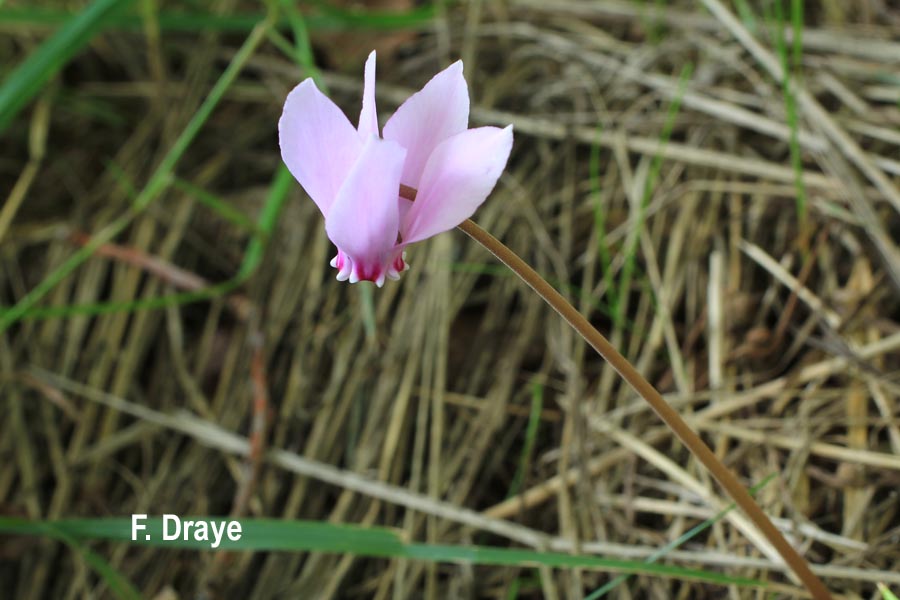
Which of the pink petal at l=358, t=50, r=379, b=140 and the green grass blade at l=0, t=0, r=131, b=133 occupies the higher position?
the green grass blade at l=0, t=0, r=131, b=133

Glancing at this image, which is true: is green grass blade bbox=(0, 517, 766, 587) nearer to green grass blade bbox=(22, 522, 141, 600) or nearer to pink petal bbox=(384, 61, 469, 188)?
green grass blade bbox=(22, 522, 141, 600)

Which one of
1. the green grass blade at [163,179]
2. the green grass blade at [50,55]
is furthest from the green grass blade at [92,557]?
the green grass blade at [50,55]

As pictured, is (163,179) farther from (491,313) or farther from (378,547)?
(378,547)

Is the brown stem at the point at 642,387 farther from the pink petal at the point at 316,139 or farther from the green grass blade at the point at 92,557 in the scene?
the green grass blade at the point at 92,557

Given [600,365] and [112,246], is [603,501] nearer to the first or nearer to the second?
[600,365]

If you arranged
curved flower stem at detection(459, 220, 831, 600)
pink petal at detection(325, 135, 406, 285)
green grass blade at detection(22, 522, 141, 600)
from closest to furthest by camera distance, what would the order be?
1. pink petal at detection(325, 135, 406, 285)
2. curved flower stem at detection(459, 220, 831, 600)
3. green grass blade at detection(22, 522, 141, 600)

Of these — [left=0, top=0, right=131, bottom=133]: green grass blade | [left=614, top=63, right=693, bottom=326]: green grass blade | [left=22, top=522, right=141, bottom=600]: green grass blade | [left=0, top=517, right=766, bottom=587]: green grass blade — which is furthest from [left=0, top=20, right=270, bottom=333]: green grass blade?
[left=614, top=63, right=693, bottom=326]: green grass blade

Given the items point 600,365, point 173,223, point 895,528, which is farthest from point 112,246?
point 895,528
